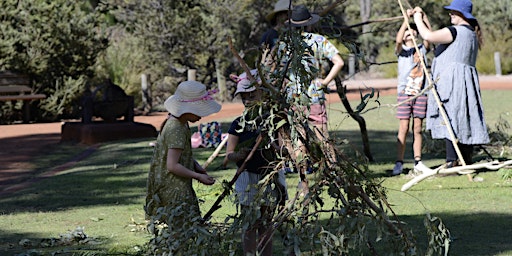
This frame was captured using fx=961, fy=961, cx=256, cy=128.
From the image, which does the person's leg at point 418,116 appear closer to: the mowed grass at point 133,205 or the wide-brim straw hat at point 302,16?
the mowed grass at point 133,205

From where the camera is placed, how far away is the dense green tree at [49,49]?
68.6 ft

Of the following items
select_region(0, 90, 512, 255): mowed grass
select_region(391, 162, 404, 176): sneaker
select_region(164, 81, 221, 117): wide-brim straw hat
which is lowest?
select_region(0, 90, 512, 255): mowed grass

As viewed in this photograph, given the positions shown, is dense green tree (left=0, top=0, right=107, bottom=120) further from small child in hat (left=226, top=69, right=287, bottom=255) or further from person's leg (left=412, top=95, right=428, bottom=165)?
small child in hat (left=226, top=69, right=287, bottom=255)

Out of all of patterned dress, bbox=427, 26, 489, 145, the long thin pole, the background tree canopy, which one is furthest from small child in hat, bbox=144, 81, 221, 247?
the background tree canopy

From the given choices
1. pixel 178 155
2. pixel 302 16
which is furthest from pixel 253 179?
pixel 302 16

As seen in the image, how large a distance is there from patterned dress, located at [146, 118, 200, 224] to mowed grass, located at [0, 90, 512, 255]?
0.24 m

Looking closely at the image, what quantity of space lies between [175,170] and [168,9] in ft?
63.3

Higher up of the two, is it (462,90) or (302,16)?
(302,16)

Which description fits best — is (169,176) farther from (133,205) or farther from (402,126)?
(402,126)

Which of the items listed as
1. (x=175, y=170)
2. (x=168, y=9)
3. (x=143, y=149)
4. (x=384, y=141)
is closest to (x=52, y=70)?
(x=168, y=9)

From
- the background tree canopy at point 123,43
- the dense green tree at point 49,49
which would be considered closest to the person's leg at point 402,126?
the background tree canopy at point 123,43

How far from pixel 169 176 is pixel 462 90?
459cm

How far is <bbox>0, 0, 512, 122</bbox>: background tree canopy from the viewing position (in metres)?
21.2

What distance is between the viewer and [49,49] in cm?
2119
